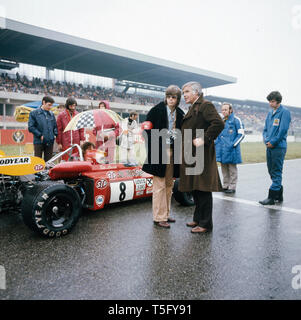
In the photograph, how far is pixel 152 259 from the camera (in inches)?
101

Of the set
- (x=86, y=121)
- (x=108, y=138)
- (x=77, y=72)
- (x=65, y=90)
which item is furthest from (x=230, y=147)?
(x=77, y=72)

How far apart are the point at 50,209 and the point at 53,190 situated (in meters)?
0.23

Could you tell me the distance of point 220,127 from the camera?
304cm

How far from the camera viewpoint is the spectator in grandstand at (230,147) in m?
5.40

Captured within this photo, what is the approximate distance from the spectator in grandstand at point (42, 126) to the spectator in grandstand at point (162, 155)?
9.17 ft

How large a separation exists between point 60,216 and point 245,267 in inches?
79.0

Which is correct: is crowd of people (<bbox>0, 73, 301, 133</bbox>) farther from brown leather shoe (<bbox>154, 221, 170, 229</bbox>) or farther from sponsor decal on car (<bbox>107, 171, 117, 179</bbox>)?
brown leather shoe (<bbox>154, 221, 170, 229</bbox>)

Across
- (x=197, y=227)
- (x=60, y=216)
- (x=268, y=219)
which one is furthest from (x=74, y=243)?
(x=268, y=219)

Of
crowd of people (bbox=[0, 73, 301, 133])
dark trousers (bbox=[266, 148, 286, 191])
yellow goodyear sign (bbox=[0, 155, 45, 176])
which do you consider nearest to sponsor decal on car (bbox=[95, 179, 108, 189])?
yellow goodyear sign (bbox=[0, 155, 45, 176])

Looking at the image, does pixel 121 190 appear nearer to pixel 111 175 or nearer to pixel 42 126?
pixel 111 175

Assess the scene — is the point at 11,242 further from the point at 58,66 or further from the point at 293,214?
the point at 58,66

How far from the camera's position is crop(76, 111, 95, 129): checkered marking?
4.18 meters

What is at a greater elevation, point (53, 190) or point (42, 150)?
point (42, 150)

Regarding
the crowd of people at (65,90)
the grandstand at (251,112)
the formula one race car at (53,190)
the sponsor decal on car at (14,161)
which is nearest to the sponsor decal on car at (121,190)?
the formula one race car at (53,190)
